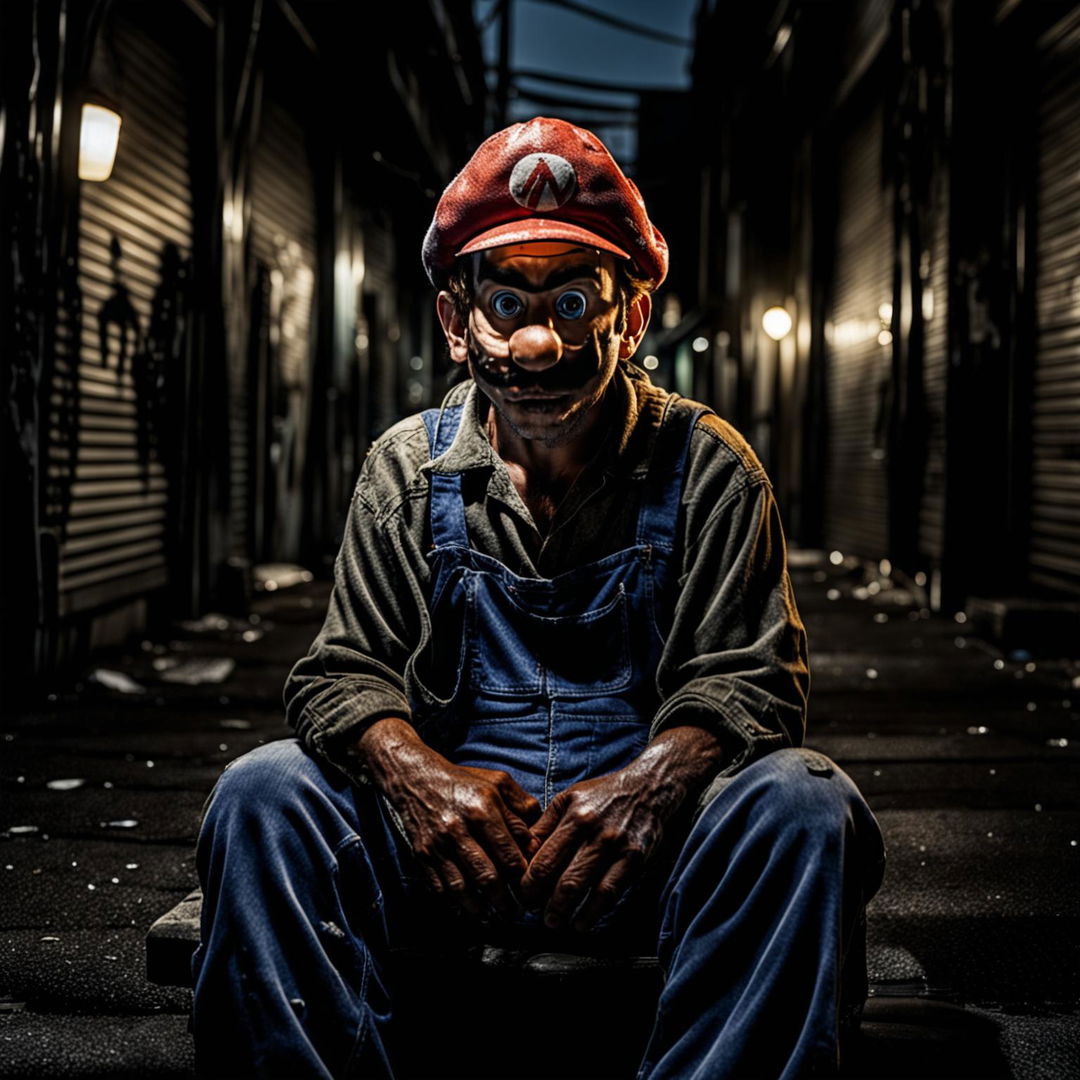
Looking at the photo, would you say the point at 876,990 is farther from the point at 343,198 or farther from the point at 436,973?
the point at 343,198

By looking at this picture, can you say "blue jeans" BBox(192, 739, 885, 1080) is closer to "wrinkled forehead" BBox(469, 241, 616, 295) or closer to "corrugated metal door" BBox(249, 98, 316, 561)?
"wrinkled forehead" BBox(469, 241, 616, 295)

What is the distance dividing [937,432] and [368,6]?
27.1 feet

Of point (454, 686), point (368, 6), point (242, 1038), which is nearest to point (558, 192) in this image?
point (454, 686)

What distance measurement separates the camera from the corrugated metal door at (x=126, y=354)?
751cm

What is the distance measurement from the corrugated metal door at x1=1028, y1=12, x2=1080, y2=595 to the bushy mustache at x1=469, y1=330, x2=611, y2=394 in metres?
6.97

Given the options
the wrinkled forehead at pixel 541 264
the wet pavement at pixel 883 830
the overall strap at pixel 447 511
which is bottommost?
the wet pavement at pixel 883 830

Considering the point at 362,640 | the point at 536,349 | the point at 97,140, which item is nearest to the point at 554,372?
the point at 536,349

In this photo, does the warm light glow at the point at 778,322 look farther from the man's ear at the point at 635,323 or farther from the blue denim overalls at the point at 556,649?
the blue denim overalls at the point at 556,649

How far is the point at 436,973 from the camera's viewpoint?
87.5 inches

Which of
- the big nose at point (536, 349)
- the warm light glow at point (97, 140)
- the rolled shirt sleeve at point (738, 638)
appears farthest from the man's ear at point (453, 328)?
the warm light glow at point (97, 140)

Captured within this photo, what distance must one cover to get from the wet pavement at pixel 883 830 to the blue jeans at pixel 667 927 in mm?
451

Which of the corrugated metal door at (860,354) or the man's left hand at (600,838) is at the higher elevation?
the corrugated metal door at (860,354)

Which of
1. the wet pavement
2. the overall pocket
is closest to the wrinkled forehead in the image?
the overall pocket

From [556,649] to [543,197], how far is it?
94 centimetres
